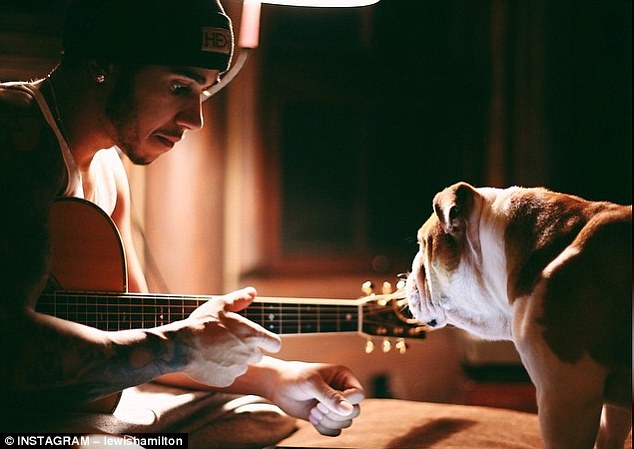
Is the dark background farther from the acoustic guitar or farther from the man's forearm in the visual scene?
the man's forearm

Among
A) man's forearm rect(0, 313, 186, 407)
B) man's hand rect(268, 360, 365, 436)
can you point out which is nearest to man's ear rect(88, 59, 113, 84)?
man's forearm rect(0, 313, 186, 407)

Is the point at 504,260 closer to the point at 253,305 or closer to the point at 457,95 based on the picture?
the point at 457,95

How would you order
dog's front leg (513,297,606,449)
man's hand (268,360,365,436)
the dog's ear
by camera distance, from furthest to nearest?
man's hand (268,360,365,436) < the dog's ear < dog's front leg (513,297,606,449)

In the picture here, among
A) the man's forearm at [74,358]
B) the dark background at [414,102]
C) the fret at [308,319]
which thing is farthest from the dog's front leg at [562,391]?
the man's forearm at [74,358]

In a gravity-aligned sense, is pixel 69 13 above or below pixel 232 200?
above

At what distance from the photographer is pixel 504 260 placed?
4.54 ft

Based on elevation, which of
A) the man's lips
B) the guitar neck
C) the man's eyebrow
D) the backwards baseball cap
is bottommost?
the guitar neck

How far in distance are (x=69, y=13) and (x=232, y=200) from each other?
0.52 metres

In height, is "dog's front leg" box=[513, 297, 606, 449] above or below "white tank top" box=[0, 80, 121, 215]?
below

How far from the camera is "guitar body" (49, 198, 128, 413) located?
144 centimetres

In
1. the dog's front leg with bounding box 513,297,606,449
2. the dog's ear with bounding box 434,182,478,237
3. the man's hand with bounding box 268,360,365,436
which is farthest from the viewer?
the man's hand with bounding box 268,360,365,436

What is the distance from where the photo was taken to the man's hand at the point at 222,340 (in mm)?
1440

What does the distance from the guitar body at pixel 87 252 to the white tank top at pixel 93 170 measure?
46mm

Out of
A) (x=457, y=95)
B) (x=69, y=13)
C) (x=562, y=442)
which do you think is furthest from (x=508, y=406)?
(x=69, y=13)
